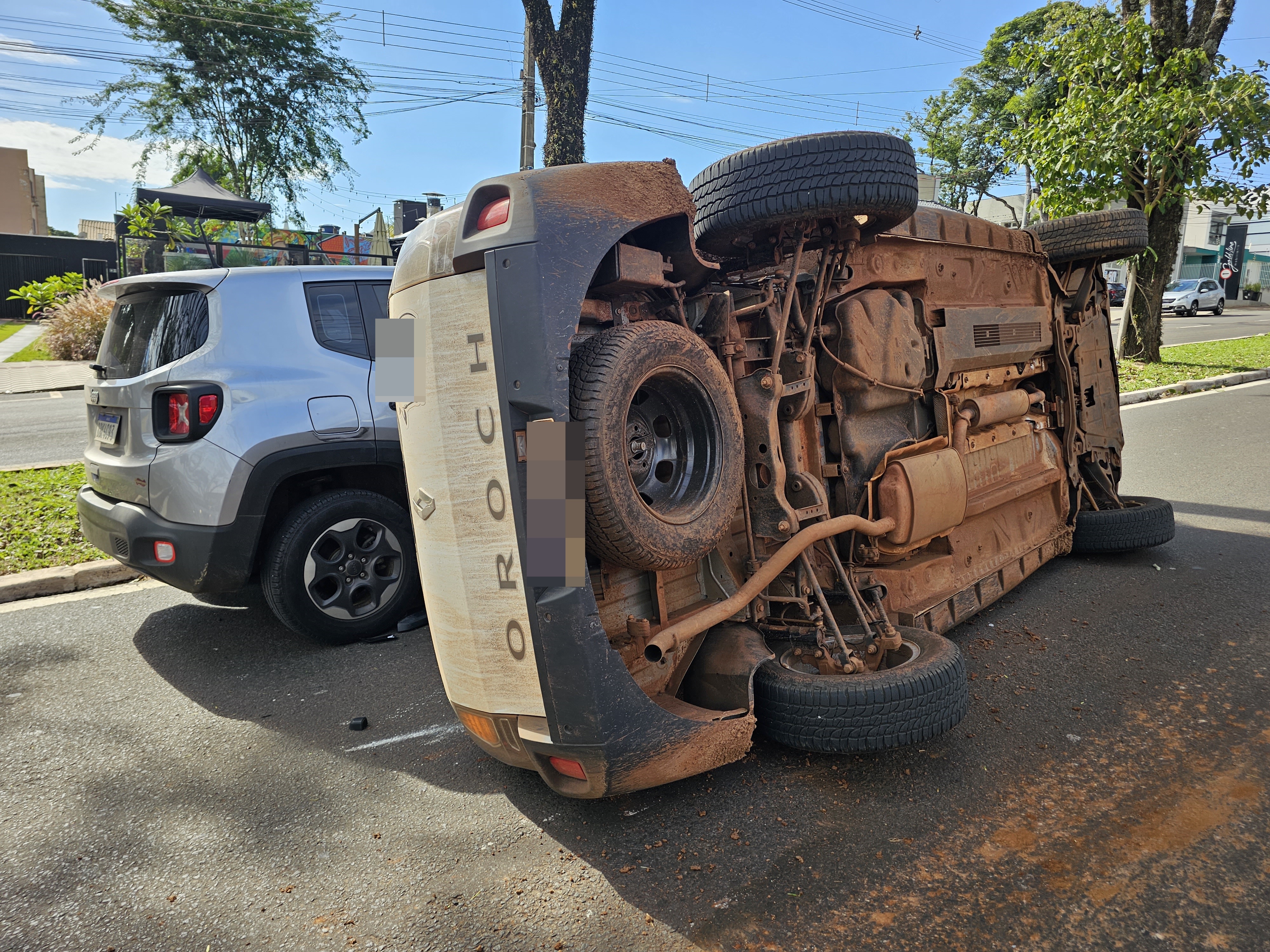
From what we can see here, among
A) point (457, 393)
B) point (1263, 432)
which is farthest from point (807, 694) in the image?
point (1263, 432)

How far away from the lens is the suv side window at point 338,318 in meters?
4.57

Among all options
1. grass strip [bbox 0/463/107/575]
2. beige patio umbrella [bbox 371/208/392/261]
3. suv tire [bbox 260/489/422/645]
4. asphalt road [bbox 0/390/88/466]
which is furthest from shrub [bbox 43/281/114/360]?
suv tire [bbox 260/489/422/645]

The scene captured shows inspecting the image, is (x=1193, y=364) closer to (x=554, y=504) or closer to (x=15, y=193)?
(x=554, y=504)

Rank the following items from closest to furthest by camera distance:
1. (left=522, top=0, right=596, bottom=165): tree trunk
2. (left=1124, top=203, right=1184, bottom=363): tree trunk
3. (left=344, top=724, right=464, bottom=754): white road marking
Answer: (left=344, top=724, right=464, bottom=754): white road marking, (left=522, top=0, right=596, bottom=165): tree trunk, (left=1124, top=203, right=1184, bottom=363): tree trunk

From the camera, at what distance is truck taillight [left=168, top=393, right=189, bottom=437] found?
13.3ft

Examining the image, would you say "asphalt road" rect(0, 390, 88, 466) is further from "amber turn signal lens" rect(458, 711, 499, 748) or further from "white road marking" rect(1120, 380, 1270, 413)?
"white road marking" rect(1120, 380, 1270, 413)

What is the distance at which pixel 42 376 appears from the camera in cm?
1644

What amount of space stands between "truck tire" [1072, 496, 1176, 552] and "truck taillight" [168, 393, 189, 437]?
5.35 meters

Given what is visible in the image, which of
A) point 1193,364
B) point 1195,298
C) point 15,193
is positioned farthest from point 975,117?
point 15,193

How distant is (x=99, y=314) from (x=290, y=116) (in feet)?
54.6

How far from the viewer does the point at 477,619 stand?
2.54 meters

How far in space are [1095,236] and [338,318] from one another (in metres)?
4.79

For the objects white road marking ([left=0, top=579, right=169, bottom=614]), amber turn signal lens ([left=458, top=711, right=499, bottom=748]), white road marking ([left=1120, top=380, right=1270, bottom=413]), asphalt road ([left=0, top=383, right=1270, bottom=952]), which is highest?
white road marking ([left=1120, top=380, right=1270, bottom=413])

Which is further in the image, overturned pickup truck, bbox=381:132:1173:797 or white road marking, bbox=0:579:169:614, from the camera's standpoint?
white road marking, bbox=0:579:169:614
